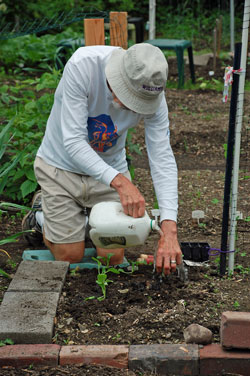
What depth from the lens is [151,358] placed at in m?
2.41

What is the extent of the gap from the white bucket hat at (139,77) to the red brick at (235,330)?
3.38 ft

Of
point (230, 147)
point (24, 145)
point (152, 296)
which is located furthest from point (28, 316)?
point (24, 145)

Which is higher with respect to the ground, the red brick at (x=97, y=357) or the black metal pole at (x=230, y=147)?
the black metal pole at (x=230, y=147)

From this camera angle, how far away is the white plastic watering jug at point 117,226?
277 centimetres

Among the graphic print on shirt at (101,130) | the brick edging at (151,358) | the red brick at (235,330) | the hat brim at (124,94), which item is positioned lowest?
the brick edging at (151,358)

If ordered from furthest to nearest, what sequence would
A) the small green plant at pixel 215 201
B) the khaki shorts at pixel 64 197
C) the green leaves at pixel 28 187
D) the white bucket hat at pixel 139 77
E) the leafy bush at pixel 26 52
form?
the leafy bush at pixel 26 52 < the small green plant at pixel 215 201 < the green leaves at pixel 28 187 < the khaki shorts at pixel 64 197 < the white bucket hat at pixel 139 77

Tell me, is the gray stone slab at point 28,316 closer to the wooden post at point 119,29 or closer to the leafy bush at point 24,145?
the leafy bush at point 24,145

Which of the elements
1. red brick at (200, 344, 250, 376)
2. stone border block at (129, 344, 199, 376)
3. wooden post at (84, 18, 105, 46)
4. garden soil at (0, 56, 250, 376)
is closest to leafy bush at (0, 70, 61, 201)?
garden soil at (0, 56, 250, 376)

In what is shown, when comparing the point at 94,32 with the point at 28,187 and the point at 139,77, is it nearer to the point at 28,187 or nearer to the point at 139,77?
the point at 28,187

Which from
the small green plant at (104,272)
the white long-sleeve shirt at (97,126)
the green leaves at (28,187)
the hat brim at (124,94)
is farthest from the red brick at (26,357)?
the green leaves at (28,187)

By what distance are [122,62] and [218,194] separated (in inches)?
76.2

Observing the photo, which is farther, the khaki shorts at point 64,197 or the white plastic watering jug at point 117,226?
the khaki shorts at point 64,197

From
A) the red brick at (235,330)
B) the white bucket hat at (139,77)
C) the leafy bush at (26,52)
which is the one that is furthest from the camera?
the leafy bush at (26,52)

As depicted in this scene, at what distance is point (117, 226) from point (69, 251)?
2.39ft
